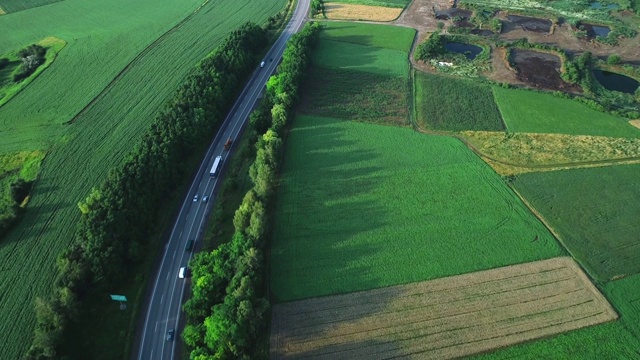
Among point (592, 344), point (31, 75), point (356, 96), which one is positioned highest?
point (31, 75)

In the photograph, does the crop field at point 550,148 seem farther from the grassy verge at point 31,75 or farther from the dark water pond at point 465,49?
the grassy verge at point 31,75

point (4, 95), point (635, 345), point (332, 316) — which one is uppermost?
point (4, 95)

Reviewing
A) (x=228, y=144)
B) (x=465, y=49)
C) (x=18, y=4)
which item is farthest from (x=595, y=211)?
(x=18, y=4)

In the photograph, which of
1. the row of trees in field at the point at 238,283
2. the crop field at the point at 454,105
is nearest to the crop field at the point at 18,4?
the row of trees in field at the point at 238,283

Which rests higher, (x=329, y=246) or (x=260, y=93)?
(x=260, y=93)

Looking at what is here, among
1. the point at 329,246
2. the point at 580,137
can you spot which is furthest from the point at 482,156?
the point at 329,246

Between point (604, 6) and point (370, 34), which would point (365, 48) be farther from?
point (604, 6)

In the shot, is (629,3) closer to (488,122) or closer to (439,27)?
(439,27)
